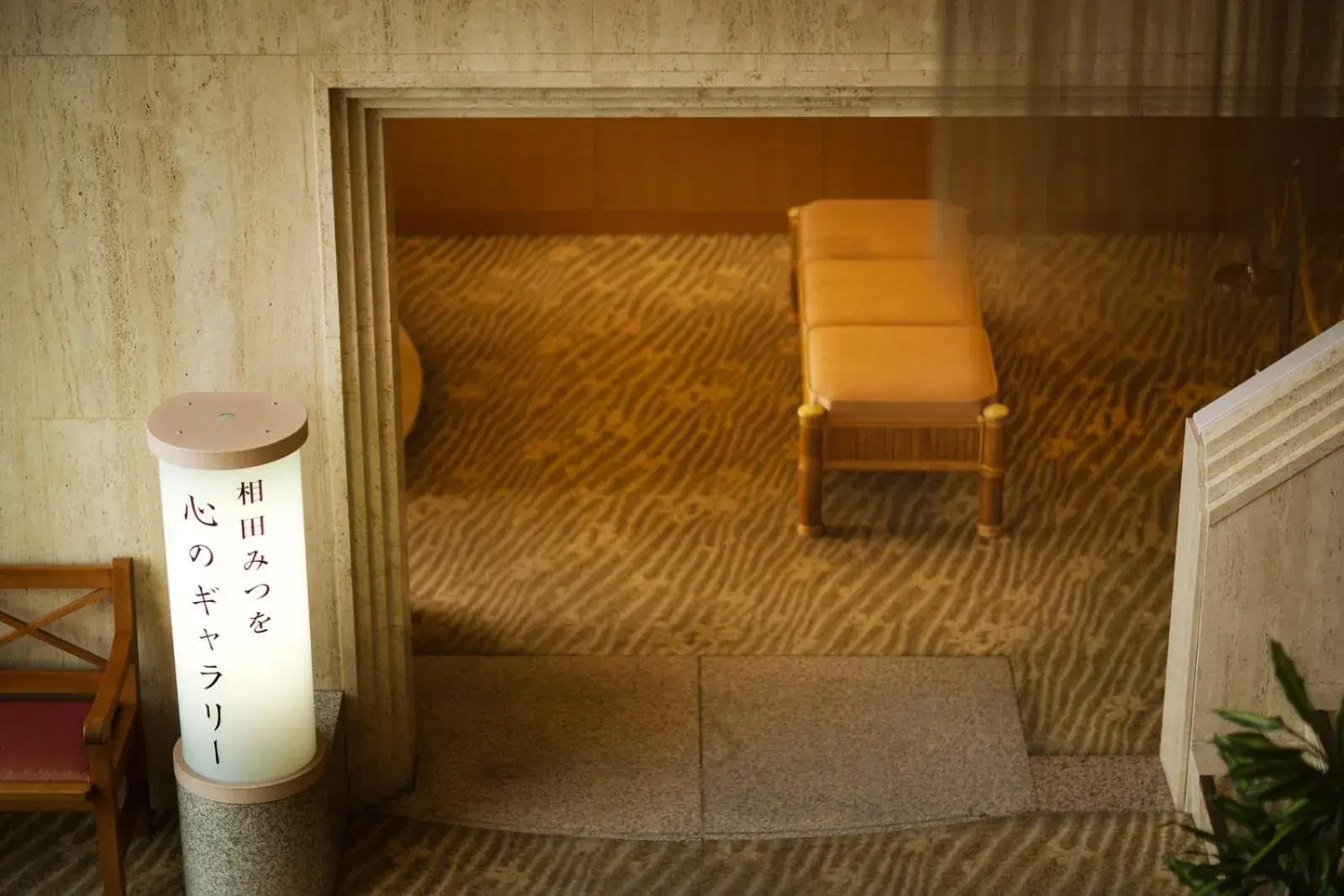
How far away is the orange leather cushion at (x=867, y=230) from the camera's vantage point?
358 inches

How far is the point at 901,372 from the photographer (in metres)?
7.94

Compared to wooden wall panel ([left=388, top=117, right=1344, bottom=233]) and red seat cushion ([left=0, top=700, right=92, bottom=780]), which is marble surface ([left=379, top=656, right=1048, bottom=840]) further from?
wooden wall panel ([left=388, top=117, right=1344, bottom=233])

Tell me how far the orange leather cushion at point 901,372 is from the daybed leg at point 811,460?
0.35ft

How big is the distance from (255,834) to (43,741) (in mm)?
730

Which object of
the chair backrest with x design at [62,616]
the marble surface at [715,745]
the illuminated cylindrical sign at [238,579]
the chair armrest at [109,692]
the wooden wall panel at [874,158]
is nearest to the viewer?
the illuminated cylindrical sign at [238,579]

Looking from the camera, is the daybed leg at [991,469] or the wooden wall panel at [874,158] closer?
the daybed leg at [991,469]

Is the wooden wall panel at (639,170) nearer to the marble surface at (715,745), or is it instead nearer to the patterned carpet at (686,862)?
the marble surface at (715,745)

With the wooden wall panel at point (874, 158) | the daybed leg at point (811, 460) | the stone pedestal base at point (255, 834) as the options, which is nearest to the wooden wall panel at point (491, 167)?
the wooden wall panel at point (874, 158)

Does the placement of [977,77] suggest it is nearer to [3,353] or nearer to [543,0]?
[543,0]

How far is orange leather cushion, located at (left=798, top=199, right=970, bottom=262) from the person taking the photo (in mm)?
9086

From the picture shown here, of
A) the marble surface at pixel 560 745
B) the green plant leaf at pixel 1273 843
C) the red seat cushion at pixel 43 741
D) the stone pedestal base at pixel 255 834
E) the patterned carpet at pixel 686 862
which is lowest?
the patterned carpet at pixel 686 862

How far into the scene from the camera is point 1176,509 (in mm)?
8031

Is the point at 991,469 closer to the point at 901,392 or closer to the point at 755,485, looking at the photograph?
the point at 901,392

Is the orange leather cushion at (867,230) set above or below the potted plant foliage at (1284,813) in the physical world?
above
